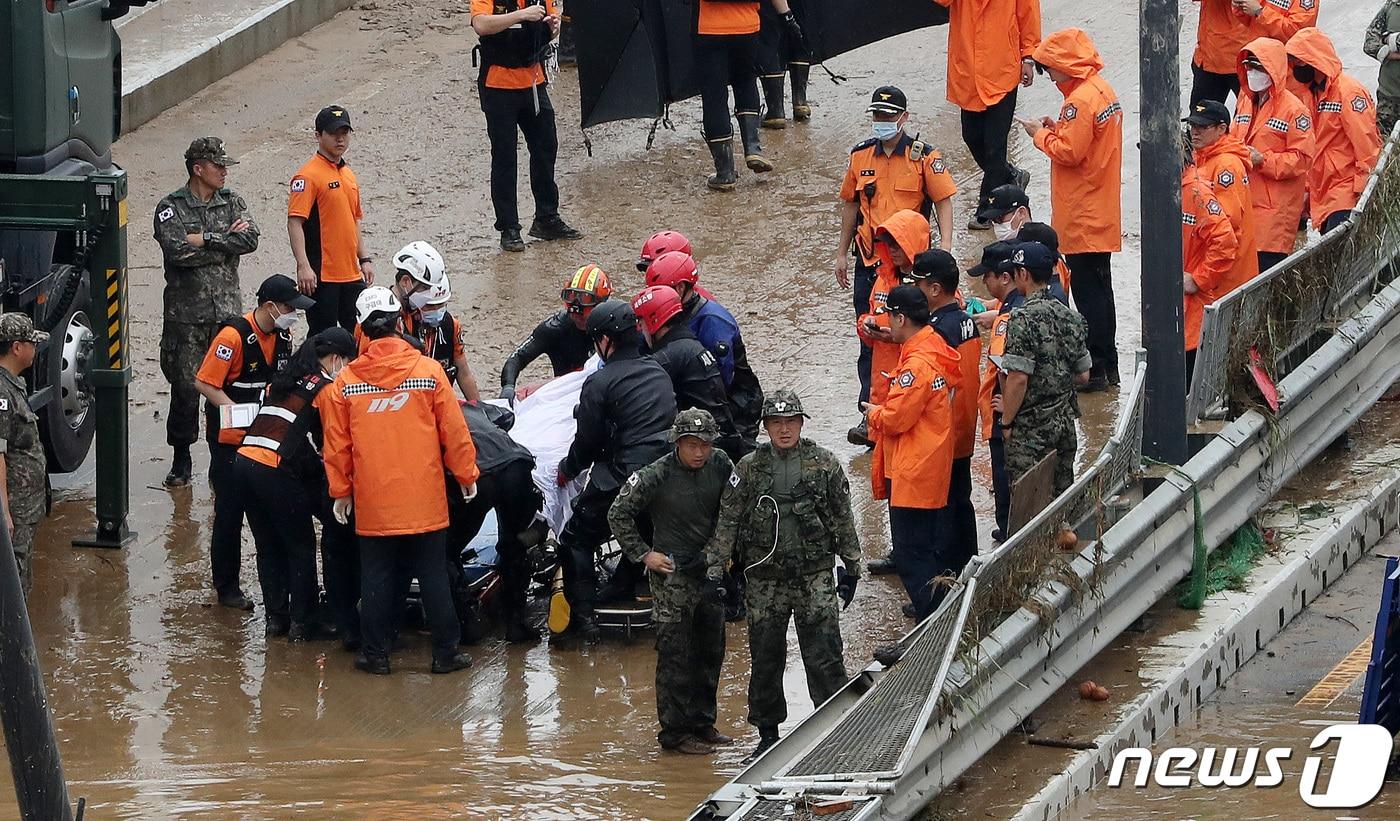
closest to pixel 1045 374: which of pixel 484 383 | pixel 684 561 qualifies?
pixel 684 561

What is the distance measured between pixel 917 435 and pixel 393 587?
2.50 meters

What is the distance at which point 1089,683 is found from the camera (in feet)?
26.3

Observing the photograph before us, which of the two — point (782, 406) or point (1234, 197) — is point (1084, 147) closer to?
point (1234, 197)

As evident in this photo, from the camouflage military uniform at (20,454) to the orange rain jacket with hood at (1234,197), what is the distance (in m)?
5.93

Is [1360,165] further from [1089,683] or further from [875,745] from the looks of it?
[875,745]

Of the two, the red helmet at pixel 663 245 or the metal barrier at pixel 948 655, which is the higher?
the red helmet at pixel 663 245

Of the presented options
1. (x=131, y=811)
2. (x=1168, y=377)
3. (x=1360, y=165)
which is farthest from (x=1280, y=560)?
(x=131, y=811)

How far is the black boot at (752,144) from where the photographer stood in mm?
14734

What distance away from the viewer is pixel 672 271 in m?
9.98

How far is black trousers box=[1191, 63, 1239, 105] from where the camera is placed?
13781 millimetres

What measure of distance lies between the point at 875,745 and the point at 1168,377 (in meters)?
2.81

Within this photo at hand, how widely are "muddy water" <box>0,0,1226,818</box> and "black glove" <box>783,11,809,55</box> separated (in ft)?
2.09

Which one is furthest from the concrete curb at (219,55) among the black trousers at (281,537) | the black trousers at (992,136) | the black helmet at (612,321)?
the black helmet at (612,321)

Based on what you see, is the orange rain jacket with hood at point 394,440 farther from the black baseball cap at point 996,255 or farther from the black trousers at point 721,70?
the black trousers at point 721,70
